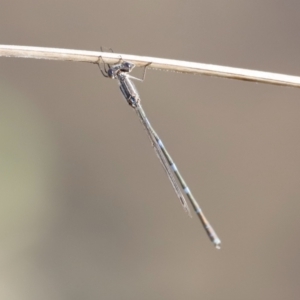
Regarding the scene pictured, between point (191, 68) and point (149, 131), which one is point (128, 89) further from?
point (191, 68)

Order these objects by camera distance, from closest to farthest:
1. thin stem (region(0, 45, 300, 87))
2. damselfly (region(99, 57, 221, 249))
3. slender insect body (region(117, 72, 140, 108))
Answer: thin stem (region(0, 45, 300, 87)) < damselfly (region(99, 57, 221, 249)) < slender insect body (region(117, 72, 140, 108))

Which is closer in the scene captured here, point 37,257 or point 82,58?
point 82,58

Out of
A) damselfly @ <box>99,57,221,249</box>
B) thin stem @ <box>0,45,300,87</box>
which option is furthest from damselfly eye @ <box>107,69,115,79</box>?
thin stem @ <box>0,45,300,87</box>

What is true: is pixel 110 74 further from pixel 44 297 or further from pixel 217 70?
pixel 44 297

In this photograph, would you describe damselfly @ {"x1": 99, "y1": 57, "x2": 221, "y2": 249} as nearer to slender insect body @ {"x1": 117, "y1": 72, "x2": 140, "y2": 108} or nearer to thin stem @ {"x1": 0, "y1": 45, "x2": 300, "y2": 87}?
slender insect body @ {"x1": 117, "y1": 72, "x2": 140, "y2": 108}

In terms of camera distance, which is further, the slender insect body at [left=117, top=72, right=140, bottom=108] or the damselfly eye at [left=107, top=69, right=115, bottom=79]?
the slender insect body at [left=117, top=72, right=140, bottom=108]

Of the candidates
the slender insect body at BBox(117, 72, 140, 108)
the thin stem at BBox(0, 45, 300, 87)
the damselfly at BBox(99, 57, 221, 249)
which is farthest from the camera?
the slender insect body at BBox(117, 72, 140, 108)

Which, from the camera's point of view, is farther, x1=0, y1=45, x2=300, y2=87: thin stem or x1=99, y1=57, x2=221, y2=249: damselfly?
x1=99, y1=57, x2=221, y2=249: damselfly

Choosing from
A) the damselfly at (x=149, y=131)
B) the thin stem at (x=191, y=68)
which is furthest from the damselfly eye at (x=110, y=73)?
the thin stem at (x=191, y=68)

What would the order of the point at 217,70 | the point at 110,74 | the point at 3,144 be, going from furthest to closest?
the point at 3,144 < the point at 110,74 < the point at 217,70

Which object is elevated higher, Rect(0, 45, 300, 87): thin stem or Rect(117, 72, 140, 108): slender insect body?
Rect(117, 72, 140, 108): slender insect body

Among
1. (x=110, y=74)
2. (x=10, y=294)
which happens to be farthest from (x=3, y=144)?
(x=110, y=74)
